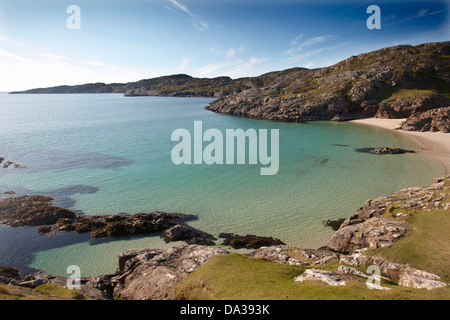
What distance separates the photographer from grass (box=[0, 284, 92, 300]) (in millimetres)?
14217

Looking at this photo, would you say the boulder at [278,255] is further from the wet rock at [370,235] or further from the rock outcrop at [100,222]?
the rock outcrop at [100,222]

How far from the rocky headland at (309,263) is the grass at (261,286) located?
100cm

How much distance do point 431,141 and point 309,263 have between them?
242 feet

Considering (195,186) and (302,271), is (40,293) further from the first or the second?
(195,186)

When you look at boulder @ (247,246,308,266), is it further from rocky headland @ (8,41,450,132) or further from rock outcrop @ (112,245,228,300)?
rocky headland @ (8,41,450,132)

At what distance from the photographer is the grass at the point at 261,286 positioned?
13.1 meters

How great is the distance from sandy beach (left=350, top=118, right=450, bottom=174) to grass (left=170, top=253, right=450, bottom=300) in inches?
1995

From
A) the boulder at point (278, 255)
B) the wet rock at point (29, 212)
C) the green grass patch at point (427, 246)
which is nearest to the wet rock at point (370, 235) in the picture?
the green grass patch at point (427, 246)

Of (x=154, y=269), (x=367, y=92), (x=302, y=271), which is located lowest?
(x=154, y=269)

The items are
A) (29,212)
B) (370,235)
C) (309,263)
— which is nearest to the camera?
(309,263)

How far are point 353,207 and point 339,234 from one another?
12.3 meters

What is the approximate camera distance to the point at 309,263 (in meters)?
21.9

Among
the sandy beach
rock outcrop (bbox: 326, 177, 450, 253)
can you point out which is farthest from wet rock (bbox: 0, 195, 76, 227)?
the sandy beach

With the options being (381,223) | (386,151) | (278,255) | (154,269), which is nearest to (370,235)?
(381,223)
